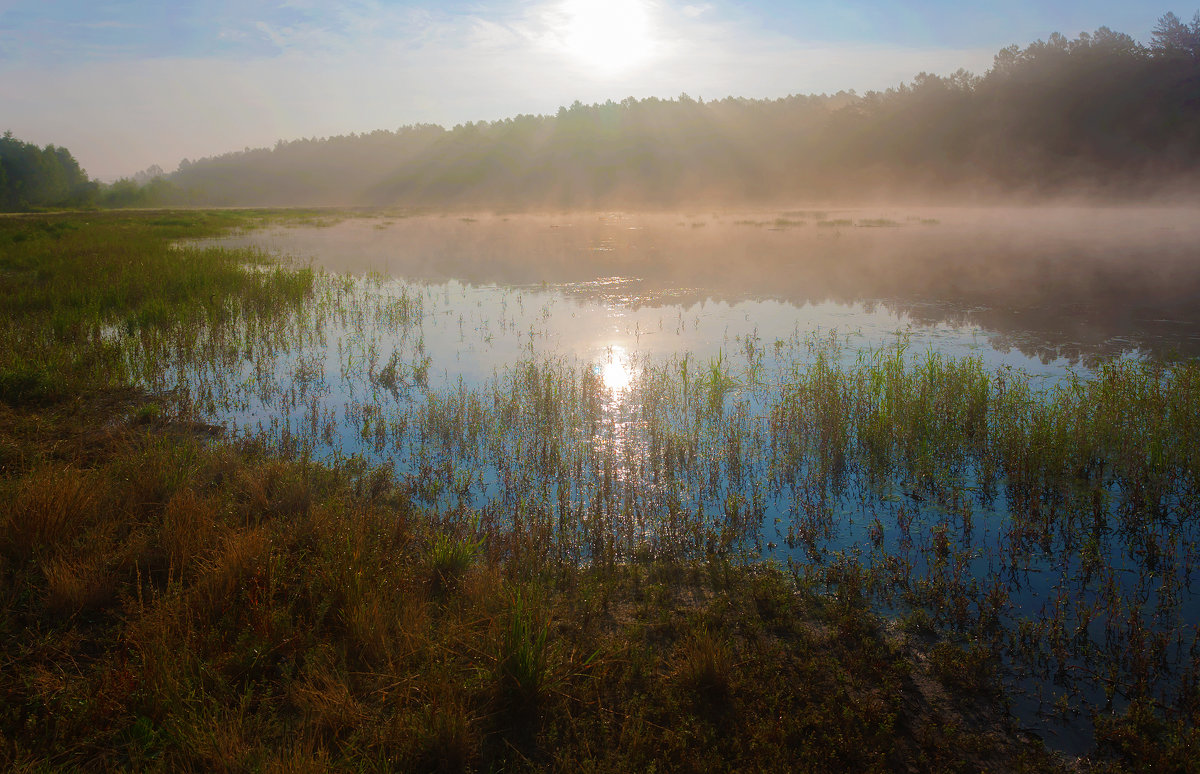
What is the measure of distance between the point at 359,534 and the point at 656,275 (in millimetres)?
16362

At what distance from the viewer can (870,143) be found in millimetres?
77250

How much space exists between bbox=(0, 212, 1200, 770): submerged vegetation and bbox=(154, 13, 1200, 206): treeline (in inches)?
2677

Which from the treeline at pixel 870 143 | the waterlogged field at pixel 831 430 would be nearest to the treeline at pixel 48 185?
the treeline at pixel 870 143

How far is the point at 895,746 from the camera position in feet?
10.5

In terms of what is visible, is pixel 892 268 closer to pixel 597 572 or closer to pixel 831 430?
pixel 831 430

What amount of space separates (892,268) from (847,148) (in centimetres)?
6719

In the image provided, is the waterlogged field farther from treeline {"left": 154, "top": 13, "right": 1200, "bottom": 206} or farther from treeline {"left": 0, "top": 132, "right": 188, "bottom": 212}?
treeline {"left": 0, "top": 132, "right": 188, "bottom": 212}

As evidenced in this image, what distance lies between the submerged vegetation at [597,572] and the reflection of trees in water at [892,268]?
5.28 m

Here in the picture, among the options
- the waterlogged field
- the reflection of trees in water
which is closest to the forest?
the reflection of trees in water

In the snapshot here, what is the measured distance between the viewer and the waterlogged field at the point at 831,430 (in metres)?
4.51

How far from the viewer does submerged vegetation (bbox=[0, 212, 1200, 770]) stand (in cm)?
318

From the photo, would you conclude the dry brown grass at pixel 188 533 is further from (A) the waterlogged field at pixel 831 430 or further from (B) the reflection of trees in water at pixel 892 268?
(B) the reflection of trees in water at pixel 892 268

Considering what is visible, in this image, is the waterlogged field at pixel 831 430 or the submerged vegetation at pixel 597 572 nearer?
the submerged vegetation at pixel 597 572

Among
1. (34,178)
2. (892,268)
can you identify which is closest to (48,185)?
(34,178)
